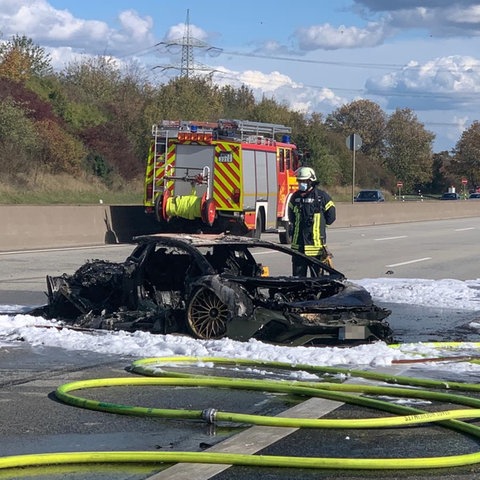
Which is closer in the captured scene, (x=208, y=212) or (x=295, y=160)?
(x=208, y=212)

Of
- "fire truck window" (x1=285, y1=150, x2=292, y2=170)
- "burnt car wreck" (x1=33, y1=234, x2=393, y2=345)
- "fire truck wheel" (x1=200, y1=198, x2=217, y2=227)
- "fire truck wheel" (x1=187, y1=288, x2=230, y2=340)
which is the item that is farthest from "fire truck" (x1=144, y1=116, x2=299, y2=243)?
"fire truck wheel" (x1=187, y1=288, x2=230, y2=340)

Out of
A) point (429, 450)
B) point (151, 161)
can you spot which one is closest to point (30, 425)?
point (429, 450)

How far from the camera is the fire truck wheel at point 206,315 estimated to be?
344 inches

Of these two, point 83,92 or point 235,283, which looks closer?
point 235,283

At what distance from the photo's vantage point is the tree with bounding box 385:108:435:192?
9262cm

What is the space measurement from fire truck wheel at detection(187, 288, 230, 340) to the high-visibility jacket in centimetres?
257

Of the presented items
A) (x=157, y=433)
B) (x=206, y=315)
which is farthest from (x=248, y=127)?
(x=157, y=433)

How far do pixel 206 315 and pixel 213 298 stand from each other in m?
0.21

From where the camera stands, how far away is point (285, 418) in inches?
230

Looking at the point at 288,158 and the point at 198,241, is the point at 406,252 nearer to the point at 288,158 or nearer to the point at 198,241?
the point at 288,158

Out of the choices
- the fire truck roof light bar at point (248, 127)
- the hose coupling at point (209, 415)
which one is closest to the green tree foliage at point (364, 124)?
the fire truck roof light bar at point (248, 127)

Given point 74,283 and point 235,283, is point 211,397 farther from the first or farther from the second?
point 74,283

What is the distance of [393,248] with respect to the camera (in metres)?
23.2

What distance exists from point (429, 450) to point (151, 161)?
1798 centimetres
